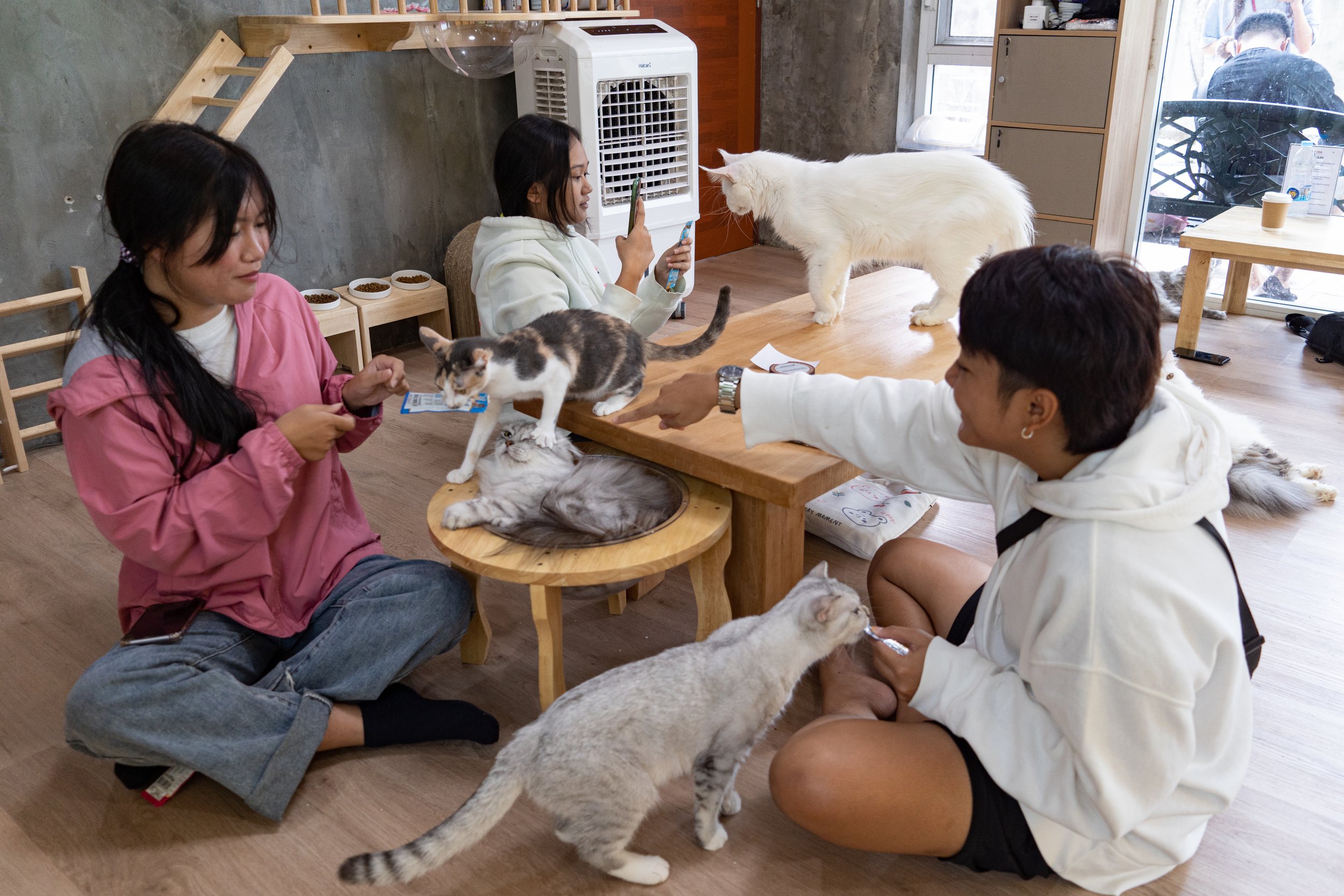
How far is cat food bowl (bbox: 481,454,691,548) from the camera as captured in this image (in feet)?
5.45

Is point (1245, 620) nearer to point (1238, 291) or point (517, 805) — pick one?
point (517, 805)

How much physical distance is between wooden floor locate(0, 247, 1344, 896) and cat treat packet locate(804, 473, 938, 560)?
0.18 feet

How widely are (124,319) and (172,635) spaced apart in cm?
53

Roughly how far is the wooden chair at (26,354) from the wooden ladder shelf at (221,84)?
0.63 m

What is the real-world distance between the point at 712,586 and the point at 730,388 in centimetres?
42

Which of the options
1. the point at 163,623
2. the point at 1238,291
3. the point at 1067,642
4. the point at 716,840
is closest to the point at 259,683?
the point at 163,623

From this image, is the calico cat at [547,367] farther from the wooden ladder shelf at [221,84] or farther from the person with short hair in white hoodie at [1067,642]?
the wooden ladder shelf at [221,84]

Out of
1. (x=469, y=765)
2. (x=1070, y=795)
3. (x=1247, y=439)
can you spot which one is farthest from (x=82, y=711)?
(x=1247, y=439)

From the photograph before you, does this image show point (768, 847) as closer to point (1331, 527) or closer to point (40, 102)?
point (1331, 527)

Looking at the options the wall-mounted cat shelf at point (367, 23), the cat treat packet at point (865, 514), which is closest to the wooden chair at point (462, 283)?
the wall-mounted cat shelf at point (367, 23)

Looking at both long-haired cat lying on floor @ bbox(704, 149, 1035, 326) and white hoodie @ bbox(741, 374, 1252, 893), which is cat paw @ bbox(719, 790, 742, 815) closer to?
white hoodie @ bbox(741, 374, 1252, 893)

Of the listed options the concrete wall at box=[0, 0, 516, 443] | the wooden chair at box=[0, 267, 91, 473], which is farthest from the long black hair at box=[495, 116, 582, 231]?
the wooden chair at box=[0, 267, 91, 473]

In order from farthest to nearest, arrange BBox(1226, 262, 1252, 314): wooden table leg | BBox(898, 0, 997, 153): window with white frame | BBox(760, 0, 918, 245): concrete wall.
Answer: BBox(760, 0, 918, 245): concrete wall, BBox(898, 0, 997, 153): window with white frame, BBox(1226, 262, 1252, 314): wooden table leg

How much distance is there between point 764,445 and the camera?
188 cm
